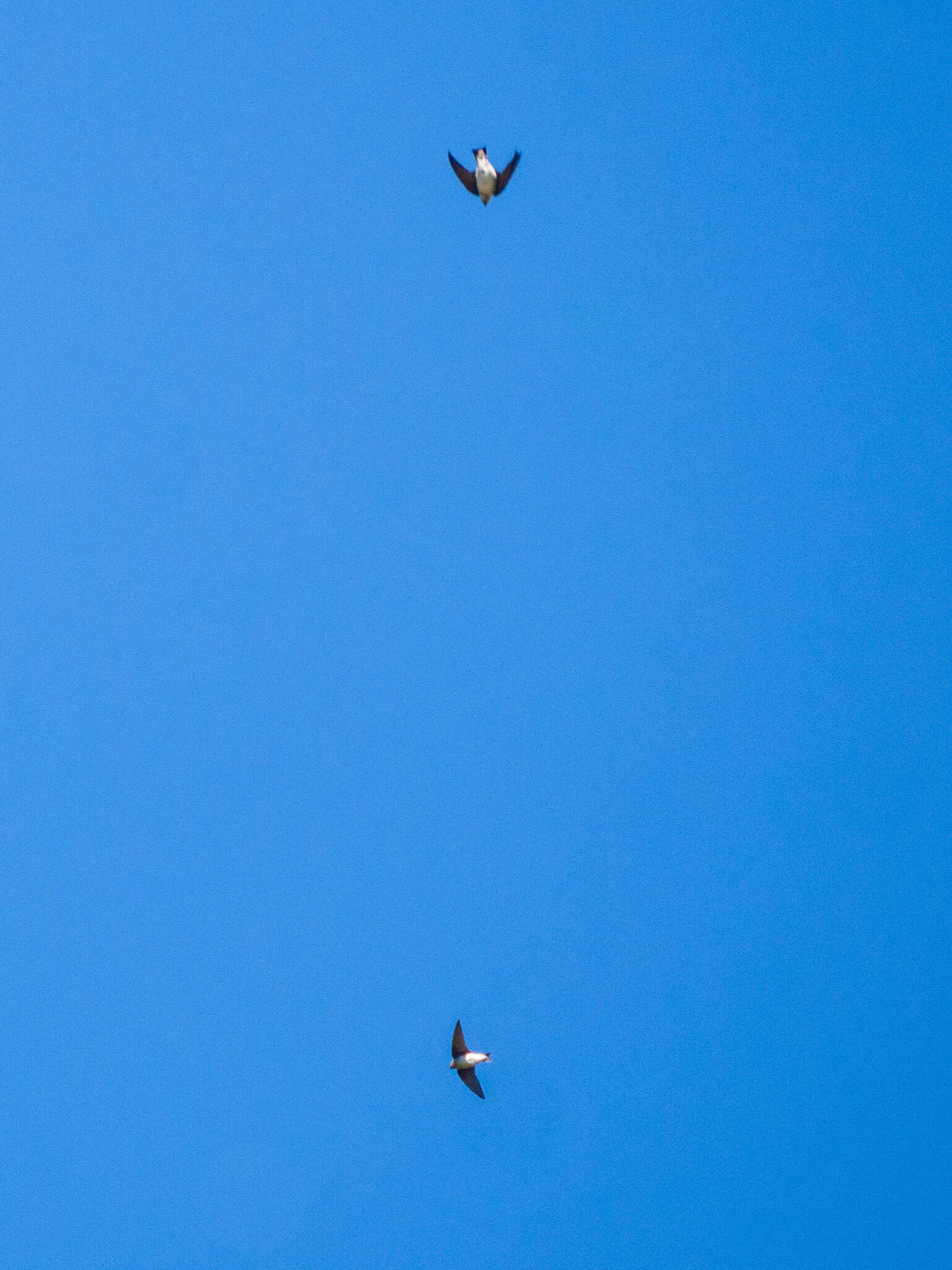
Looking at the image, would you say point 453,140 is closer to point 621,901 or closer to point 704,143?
point 704,143

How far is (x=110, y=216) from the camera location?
1.83 meters

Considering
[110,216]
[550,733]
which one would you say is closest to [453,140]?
[110,216]

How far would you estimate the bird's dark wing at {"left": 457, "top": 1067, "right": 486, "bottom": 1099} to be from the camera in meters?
1.75

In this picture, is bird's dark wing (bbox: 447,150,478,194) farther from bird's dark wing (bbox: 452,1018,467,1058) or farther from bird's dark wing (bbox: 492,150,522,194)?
bird's dark wing (bbox: 452,1018,467,1058)

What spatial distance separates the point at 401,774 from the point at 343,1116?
0.42 metres

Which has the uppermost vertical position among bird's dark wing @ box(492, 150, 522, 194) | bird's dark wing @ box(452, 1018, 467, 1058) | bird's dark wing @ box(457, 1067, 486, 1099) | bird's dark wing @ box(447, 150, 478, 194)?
bird's dark wing @ box(492, 150, 522, 194)

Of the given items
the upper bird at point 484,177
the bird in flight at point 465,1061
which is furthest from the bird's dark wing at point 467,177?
the bird in flight at point 465,1061

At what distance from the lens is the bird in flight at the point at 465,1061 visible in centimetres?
175

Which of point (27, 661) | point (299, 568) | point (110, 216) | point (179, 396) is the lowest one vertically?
point (27, 661)

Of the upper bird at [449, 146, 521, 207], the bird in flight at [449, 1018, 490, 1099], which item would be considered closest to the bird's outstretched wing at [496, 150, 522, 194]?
the upper bird at [449, 146, 521, 207]

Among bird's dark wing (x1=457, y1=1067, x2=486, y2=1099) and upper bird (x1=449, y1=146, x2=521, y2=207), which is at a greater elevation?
upper bird (x1=449, y1=146, x2=521, y2=207)

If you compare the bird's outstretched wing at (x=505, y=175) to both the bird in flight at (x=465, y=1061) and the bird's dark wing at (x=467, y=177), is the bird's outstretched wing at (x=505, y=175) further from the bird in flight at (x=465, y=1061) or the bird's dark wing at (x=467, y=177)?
the bird in flight at (x=465, y=1061)

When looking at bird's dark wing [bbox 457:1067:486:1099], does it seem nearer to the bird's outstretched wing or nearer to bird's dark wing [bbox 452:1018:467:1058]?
bird's dark wing [bbox 452:1018:467:1058]

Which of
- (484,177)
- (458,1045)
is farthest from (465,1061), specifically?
(484,177)
